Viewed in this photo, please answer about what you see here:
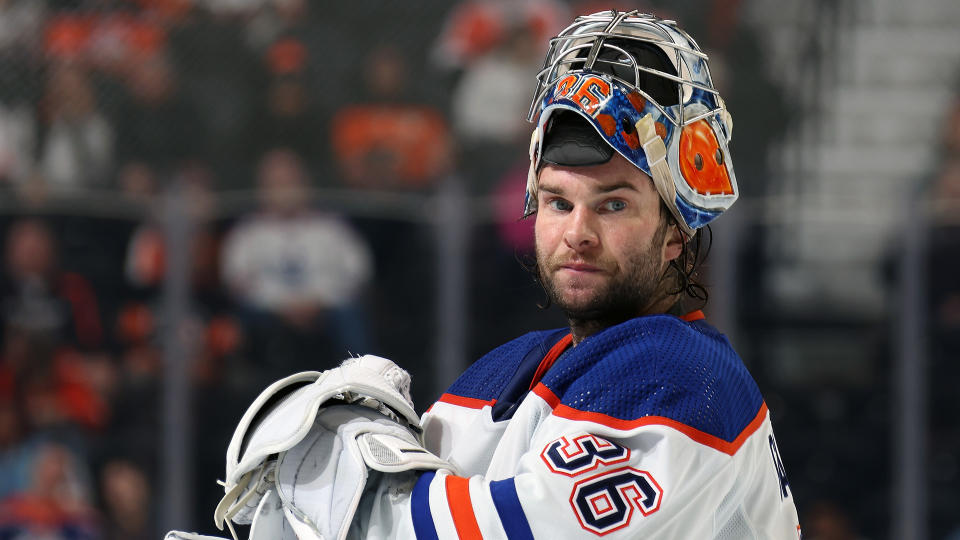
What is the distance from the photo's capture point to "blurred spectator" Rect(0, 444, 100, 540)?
5.05 metres

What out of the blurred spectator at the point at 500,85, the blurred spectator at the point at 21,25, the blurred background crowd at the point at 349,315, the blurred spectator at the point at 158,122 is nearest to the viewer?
the blurred background crowd at the point at 349,315

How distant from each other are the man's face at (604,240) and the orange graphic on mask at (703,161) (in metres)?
0.06

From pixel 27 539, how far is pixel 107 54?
2431 mm

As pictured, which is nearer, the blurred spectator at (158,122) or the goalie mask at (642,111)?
the goalie mask at (642,111)

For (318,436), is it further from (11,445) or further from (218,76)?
Answer: (218,76)

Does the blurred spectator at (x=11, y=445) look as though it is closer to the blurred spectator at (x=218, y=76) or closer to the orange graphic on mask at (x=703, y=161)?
the blurred spectator at (x=218, y=76)

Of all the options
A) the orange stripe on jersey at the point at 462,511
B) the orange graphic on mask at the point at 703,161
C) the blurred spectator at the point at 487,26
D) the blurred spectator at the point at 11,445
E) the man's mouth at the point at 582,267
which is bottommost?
the blurred spectator at the point at 11,445

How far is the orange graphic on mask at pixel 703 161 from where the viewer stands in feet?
6.03

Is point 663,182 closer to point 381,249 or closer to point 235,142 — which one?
point 381,249

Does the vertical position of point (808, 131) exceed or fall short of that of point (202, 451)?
it exceeds it

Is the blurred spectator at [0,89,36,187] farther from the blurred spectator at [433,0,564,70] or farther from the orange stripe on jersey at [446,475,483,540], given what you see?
the orange stripe on jersey at [446,475,483,540]

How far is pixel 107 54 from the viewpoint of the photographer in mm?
6363

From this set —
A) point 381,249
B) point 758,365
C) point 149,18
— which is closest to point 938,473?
point 758,365

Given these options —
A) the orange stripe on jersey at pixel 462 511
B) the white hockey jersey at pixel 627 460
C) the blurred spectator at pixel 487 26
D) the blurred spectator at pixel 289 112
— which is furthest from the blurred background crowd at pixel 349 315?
the orange stripe on jersey at pixel 462 511
